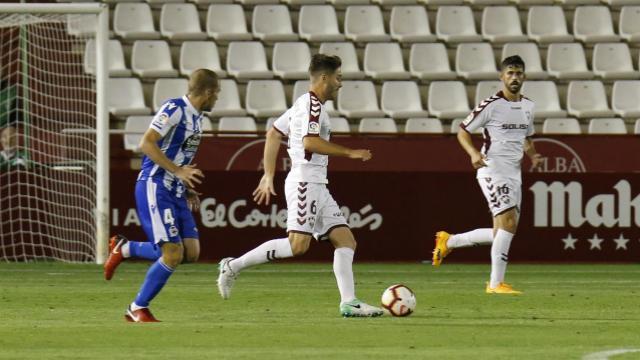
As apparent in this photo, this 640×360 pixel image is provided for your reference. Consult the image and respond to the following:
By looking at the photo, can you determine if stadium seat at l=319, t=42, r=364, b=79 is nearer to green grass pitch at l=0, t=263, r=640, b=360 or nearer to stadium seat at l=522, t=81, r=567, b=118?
stadium seat at l=522, t=81, r=567, b=118

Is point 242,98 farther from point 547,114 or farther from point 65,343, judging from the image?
point 65,343

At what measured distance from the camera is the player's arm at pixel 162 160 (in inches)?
371

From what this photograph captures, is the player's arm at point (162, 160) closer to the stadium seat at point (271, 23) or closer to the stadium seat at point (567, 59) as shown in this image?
the stadium seat at point (271, 23)

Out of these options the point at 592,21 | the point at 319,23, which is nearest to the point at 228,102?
the point at 319,23

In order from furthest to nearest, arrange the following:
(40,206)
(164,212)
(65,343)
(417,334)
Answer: (40,206), (164,212), (417,334), (65,343)

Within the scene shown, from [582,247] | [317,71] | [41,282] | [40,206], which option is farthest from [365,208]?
[317,71]

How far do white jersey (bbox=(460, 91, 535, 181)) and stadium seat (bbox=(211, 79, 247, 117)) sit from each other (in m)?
7.87

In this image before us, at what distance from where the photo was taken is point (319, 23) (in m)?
22.2

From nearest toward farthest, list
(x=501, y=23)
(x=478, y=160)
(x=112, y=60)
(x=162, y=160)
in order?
(x=162, y=160) → (x=478, y=160) → (x=112, y=60) → (x=501, y=23)

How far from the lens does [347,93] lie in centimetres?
2098

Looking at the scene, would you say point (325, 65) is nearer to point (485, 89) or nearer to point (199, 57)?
point (485, 89)

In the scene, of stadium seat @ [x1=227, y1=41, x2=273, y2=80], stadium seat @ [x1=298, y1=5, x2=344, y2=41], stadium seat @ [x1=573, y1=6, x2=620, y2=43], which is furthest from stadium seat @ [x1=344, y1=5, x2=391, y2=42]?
stadium seat @ [x1=573, y1=6, x2=620, y2=43]

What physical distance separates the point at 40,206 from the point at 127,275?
281cm

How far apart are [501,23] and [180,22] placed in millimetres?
4718
